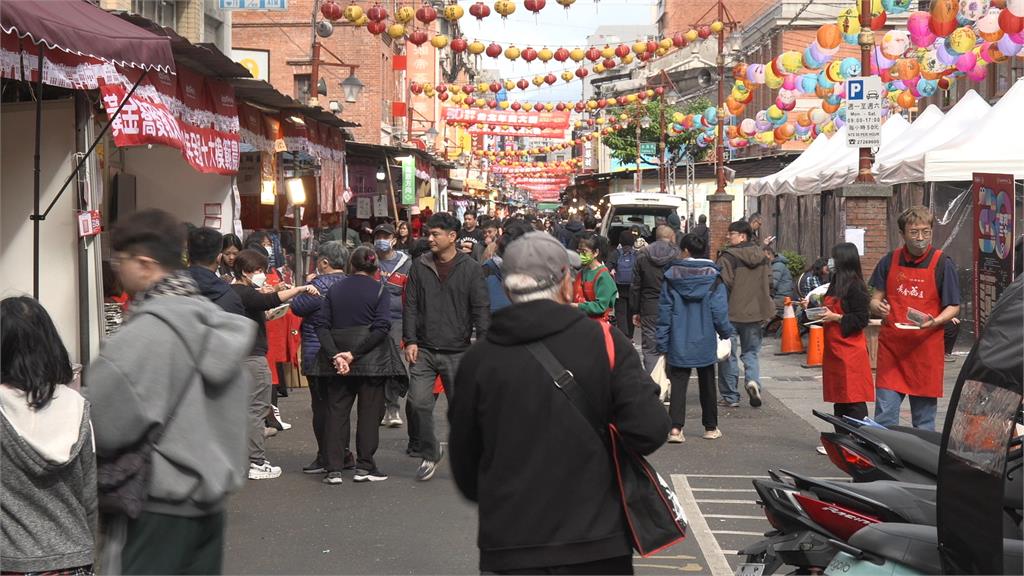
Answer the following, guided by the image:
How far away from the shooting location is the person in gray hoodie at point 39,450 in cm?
428

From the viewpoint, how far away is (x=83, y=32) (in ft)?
24.7

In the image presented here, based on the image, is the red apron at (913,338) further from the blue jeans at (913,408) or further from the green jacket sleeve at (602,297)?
the green jacket sleeve at (602,297)

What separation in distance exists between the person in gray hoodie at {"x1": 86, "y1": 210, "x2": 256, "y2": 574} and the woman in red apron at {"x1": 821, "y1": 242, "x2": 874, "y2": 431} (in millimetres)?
6303

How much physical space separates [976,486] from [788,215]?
99.6 ft

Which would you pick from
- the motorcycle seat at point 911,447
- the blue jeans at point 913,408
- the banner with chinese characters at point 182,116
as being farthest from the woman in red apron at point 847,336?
the banner with chinese characters at point 182,116

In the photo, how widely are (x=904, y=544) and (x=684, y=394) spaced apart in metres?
6.52

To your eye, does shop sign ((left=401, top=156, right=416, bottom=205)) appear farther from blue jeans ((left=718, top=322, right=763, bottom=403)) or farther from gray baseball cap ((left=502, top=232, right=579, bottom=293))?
gray baseball cap ((left=502, top=232, right=579, bottom=293))

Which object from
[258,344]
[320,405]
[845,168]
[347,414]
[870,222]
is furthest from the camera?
[845,168]

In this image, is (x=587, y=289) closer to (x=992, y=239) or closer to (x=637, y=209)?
(x=992, y=239)

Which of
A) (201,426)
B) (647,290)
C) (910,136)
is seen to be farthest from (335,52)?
(201,426)

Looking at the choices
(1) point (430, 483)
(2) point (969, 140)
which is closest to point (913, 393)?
(1) point (430, 483)

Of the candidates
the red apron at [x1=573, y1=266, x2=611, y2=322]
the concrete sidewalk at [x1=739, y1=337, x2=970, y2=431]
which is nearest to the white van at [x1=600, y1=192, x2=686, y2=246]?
the concrete sidewalk at [x1=739, y1=337, x2=970, y2=431]

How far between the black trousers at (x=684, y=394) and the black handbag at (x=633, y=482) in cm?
671

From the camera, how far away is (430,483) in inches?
362
